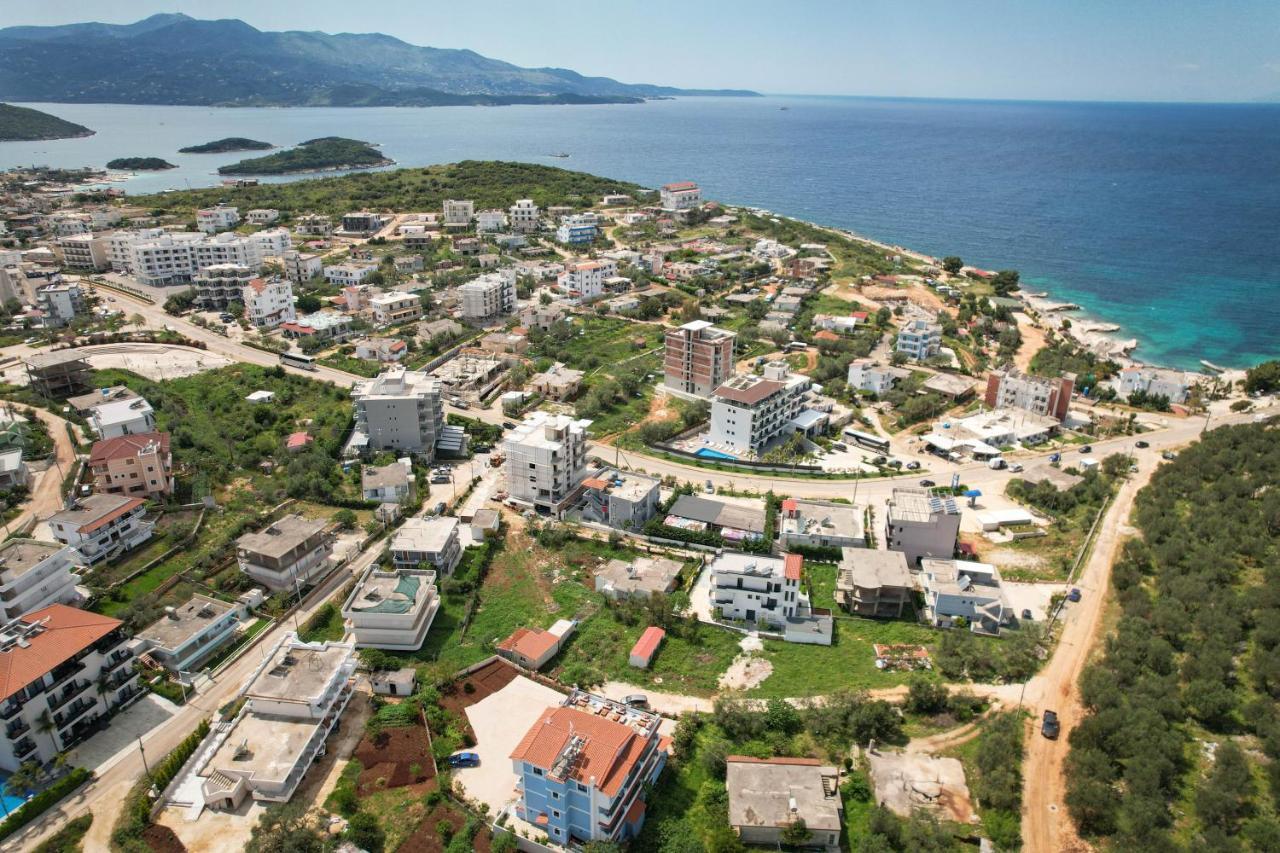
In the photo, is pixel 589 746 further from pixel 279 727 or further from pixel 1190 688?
pixel 1190 688

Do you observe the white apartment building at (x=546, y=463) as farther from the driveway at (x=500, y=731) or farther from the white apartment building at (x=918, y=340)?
the white apartment building at (x=918, y=340)

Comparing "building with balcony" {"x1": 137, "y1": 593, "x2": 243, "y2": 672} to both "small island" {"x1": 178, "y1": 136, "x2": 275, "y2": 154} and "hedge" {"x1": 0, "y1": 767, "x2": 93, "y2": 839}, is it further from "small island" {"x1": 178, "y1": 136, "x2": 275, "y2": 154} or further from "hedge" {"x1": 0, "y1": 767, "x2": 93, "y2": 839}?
"small island" {"x1": 178, "y1": 136, "x2": 275, "y2": 154}

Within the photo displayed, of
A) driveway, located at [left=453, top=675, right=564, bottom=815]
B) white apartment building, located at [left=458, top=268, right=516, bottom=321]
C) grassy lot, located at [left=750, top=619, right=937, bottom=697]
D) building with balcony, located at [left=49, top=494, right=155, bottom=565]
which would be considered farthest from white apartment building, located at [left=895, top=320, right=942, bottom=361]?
building with balcony, located at [left=49, top=494, right=155, bottom=565]

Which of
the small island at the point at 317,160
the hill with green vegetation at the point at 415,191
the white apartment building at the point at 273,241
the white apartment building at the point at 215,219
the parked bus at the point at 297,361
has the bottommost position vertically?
the parked bus at the point at 297,361

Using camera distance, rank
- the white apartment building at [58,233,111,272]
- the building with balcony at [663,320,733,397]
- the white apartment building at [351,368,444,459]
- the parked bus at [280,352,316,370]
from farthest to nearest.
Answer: the white apartment building at [58,233,111,272]
the parked bus at [280,352,316,370]
the building with balcony at [663,320,733,397]
the white apartment building at [351,368,444,459]

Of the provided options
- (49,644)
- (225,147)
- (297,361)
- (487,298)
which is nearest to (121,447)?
(49,644)

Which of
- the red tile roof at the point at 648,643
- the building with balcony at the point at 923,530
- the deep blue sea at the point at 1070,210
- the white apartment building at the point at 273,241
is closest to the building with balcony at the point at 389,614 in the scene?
the red tile roof at the point at 648,643

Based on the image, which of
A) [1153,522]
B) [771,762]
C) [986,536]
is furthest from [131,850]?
[1153,522]
